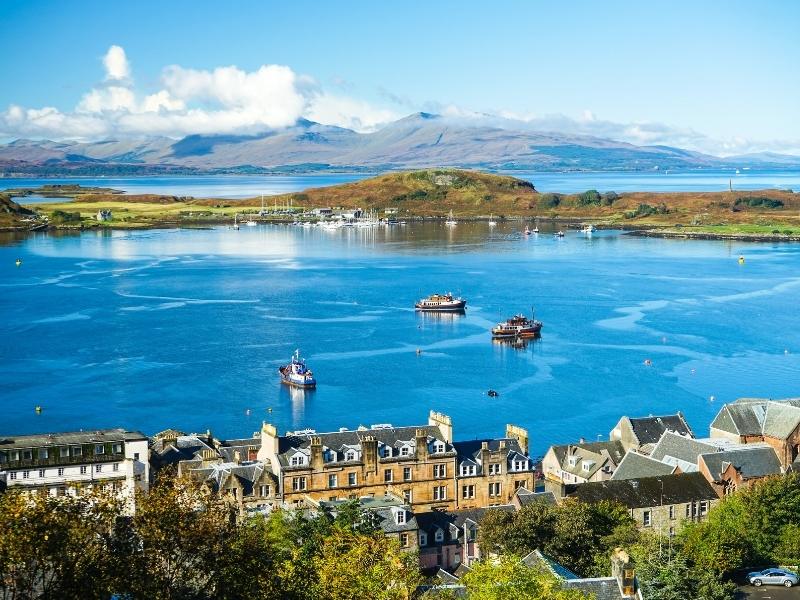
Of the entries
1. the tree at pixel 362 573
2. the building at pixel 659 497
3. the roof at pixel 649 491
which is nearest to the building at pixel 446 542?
the roof at pixel 649 491

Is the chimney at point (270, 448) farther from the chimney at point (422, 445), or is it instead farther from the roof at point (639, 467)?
the roof at point (639, 467)

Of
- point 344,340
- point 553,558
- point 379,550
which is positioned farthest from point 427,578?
point 344,340

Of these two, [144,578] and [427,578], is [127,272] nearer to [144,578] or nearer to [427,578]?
[427,578]

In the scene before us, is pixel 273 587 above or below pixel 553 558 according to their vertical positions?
above

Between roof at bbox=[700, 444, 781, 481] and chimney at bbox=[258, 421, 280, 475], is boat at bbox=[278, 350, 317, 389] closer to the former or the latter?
chimney at bbox=[258, 421, 280, 475]

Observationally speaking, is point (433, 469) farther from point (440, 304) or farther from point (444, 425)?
point (440, 304)

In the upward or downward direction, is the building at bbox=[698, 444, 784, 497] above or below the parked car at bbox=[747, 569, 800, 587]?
above

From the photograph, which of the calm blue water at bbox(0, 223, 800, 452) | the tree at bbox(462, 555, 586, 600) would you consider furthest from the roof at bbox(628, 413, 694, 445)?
the tree at bbox(462, 555, 586, 600)
